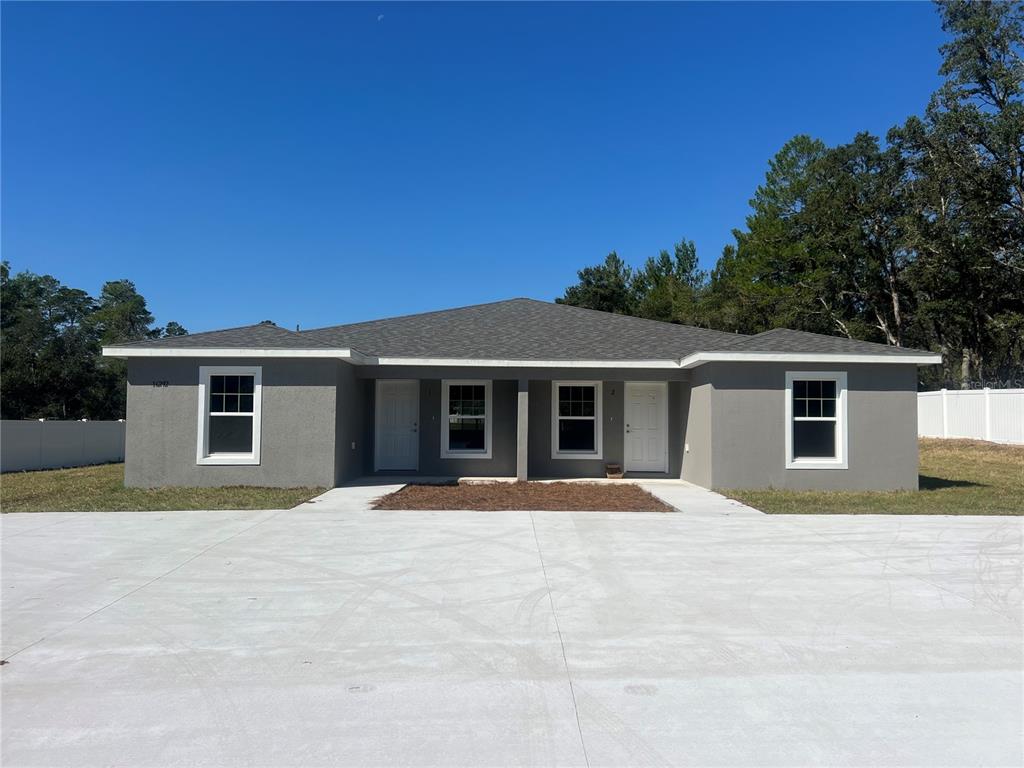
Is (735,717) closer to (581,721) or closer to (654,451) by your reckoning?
(581,721)

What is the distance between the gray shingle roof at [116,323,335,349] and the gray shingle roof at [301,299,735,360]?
0.97 meters

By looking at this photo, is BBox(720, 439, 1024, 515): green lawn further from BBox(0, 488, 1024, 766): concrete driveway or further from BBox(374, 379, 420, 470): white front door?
BBox(374, 379, 420, 470): white front door

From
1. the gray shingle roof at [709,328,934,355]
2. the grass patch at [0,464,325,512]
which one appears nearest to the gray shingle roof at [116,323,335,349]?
the grass patch at [0,464,325,512]

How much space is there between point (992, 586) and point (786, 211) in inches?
1573

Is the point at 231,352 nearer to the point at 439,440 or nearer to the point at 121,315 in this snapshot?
the point at 439,440

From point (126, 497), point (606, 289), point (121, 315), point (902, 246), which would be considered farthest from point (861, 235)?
point (121, 315)

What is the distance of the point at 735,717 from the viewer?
3.78 m

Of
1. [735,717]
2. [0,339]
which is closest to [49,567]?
[735,717]

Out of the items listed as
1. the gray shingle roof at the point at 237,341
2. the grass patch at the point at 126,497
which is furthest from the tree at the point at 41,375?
the gray shingle roof at the point at 237,341

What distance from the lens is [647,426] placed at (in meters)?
16.3

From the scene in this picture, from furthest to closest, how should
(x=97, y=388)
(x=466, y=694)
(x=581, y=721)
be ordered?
Answer: (x=97, y=388) < (x=466, y=694) < (x=581, y=721)

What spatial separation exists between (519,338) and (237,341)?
6.27 meters

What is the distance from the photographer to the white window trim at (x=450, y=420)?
1595 centimetres

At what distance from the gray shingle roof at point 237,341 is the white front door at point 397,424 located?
9.14ft
